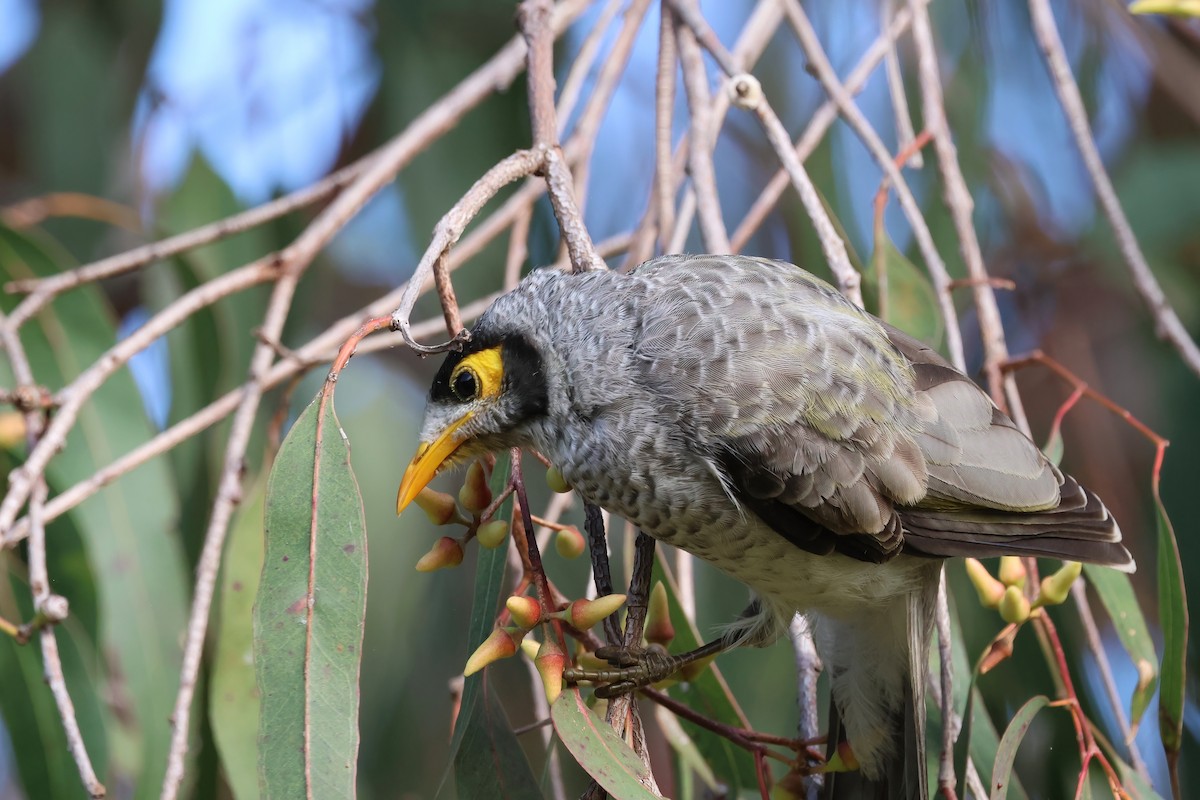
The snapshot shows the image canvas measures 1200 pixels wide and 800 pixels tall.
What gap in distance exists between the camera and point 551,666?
1.46 m

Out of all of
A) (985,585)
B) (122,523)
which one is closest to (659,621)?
(985,585)

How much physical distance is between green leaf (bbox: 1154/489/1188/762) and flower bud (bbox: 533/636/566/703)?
100 centimetres

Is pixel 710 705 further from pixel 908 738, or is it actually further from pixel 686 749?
pixel 908 738

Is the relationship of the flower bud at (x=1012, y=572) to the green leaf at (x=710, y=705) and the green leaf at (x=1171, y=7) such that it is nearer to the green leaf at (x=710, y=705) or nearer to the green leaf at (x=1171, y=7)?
the green leaf at (x=710, y=705)

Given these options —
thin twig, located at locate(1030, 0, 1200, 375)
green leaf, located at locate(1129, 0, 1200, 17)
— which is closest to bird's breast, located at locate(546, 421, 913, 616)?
thin twig, located at locate(1030, 0, 1200, 375)

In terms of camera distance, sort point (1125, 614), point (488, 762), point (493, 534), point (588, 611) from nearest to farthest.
A: point (588, 611) < point (493, 534) < point (488, 762) < point (1125, 614)

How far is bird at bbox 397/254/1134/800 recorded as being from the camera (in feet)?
5.75

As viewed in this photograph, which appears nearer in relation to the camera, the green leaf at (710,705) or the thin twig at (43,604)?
the thin twig at (43,604)

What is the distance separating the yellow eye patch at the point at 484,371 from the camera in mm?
1838

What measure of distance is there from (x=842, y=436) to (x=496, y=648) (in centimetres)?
64

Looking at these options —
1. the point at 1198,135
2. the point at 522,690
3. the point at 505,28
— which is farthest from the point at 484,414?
the point at 1198,135

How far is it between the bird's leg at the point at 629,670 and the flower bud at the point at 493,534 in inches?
7.8

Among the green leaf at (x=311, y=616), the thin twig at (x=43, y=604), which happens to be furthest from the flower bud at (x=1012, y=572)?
the thin twig at (x=43, y=604)

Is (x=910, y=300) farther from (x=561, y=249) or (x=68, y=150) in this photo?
(x=68, y=150)
